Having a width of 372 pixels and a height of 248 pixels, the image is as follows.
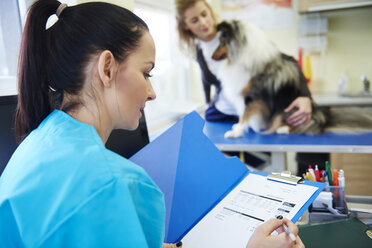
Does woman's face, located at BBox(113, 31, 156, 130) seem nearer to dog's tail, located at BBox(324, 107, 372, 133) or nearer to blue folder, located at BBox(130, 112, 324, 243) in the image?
blue folder, located at BBox(130, 112, 324, 243)

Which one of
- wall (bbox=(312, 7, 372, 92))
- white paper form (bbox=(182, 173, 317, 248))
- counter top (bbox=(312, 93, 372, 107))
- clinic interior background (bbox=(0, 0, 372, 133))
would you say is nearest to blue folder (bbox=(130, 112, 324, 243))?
white paper form (bbox=(182, 173, 317, 248))

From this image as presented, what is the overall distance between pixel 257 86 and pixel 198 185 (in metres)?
0.95

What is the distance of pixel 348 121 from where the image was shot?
1598 mm

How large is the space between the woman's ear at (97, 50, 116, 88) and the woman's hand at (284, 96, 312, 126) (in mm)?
1209

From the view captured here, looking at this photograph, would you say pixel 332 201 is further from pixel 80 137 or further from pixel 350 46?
pixel 350 46

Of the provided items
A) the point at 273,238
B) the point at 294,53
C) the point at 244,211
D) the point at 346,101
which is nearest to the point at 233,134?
the point at 244,211

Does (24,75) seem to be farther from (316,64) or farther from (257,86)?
(316,64)

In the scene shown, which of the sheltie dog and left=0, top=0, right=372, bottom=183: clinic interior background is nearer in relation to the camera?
the sheltie dog

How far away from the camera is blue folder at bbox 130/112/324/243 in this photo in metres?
0.66

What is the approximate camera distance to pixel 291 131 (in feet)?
5.09

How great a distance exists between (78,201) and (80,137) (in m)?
0.12

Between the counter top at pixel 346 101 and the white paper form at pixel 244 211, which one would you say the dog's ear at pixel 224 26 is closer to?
the white paper form at pixel 244 211

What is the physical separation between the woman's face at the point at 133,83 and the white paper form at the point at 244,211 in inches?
10.7

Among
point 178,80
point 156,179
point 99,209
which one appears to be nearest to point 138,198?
point 99,209
